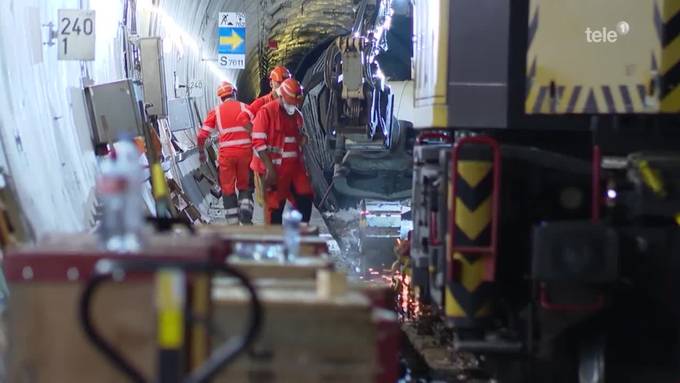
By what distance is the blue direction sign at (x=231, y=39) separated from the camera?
72.3ft

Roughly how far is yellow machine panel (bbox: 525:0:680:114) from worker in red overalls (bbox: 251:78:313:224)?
6.74 metres

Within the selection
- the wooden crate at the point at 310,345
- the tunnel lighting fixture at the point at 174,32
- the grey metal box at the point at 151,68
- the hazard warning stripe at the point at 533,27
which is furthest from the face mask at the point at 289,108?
the wooden crate at the point at 310,345

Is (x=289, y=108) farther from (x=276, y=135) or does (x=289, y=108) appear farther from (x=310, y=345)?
(x=310, y=345)

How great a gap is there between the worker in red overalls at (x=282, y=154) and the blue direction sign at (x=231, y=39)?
8.82 metres

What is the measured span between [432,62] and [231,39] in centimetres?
1495

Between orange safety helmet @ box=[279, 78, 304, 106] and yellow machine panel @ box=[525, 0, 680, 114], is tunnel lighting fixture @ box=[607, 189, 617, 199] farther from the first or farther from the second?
orange safety helmet @ box=[279, 78, 304, 106]

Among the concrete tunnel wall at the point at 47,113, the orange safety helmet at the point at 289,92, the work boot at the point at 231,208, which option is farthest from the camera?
the work boot at the point at 231,208

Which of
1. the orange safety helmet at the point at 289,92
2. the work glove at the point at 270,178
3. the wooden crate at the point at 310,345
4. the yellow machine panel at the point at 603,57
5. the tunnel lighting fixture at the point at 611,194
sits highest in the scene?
the yellow machine panel at the point at 603,57

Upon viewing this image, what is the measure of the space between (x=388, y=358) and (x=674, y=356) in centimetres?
260

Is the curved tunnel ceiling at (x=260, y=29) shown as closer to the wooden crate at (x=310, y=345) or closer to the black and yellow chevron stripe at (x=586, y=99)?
the black and yellow chevron stripe at (x=586, y=99)

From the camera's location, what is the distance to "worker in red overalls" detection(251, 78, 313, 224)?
13078mm

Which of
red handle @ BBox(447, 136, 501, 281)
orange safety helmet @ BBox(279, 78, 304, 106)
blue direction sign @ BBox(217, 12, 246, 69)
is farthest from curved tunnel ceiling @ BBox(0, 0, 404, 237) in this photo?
blue direction sign @ BBox(217, 12, 246, 69)

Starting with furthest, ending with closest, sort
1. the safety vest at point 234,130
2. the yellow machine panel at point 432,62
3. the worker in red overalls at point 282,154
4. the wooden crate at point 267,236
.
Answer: the safety vest at point 234,130
the worker in red overalls at point 282,154
the yellow machine panel at point 432,62
the wooden crate at point 267,236

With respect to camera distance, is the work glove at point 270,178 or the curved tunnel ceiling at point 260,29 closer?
the work glove at point 270,178
